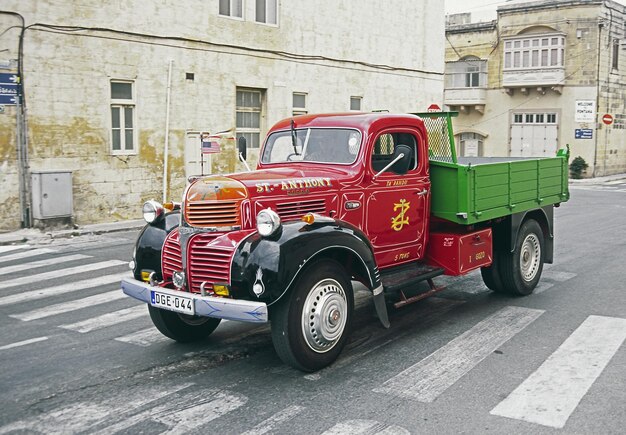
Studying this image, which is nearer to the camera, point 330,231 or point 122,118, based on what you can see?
point 330,231

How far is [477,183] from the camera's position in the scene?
7.84m

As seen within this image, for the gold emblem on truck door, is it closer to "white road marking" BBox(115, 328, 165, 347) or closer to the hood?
the hood

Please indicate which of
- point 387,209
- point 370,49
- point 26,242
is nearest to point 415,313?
point 387,209

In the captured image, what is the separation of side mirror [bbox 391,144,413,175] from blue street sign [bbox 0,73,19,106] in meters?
10.5

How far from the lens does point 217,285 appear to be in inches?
234

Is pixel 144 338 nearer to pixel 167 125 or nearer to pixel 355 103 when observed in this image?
pixel 167 125

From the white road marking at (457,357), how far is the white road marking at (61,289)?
17.6 ft

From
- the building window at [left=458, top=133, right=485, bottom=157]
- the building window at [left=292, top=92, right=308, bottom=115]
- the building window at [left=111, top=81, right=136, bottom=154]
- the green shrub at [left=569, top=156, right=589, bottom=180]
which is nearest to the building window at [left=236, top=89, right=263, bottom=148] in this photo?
the building window at [left=292, top=92, right=308, bottom=115]

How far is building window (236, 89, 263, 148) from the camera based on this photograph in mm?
20266

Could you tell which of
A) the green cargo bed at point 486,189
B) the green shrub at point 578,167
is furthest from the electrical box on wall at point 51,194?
the green shrub at point 578,167

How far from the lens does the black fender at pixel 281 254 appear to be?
18.4ft

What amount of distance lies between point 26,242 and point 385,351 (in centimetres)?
980

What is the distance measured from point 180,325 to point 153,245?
833 mm

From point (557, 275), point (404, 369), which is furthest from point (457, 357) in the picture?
point (557, 275)
